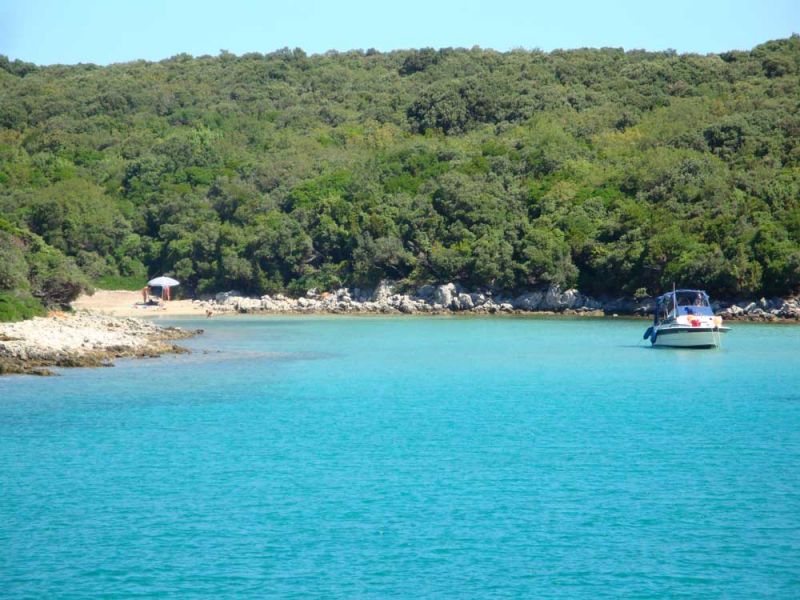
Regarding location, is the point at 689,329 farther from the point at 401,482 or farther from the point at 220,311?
the point at 220,311

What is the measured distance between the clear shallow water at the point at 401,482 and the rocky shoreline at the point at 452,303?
17.9m

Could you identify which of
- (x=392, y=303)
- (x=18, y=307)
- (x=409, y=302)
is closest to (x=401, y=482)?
(x=18, y=307)

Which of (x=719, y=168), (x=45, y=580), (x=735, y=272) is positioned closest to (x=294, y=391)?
(x=45, y=580)

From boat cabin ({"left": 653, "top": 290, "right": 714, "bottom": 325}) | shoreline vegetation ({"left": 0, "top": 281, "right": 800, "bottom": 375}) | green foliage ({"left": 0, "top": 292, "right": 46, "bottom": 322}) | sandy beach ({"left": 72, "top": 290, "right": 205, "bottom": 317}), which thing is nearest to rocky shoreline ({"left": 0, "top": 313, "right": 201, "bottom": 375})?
shoreline vegetation ({"left": 0, "top": 281, "right": 800, "bottom": 375})

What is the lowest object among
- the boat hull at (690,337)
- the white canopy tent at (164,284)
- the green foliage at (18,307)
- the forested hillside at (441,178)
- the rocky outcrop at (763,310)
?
the boat hull at (690,337)

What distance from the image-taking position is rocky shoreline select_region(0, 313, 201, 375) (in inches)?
1188

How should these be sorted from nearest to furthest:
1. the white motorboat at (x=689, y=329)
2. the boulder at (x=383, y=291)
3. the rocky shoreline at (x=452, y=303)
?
the white motorboat at (x=689, y=329) → the rocky shoreline at (x=452, y=303) → the boulder at (x=383, y=291)

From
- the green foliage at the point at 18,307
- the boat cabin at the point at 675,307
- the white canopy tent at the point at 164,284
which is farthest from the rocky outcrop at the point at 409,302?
the green foliage at the point at 18,307

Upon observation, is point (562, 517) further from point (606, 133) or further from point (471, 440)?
point (606, 133)

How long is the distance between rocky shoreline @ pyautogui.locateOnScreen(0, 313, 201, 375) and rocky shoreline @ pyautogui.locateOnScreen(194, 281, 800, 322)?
20.6 meters

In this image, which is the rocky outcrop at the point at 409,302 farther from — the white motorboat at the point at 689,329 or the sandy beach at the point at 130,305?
the white motorboat at the point at 689,329

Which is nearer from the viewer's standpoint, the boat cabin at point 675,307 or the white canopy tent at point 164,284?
the boat cabin at point 675,307

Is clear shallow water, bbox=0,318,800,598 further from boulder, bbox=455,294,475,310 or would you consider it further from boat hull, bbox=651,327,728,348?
boulder, bbox=455,294,475,310

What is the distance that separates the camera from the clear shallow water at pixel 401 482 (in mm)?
12641
